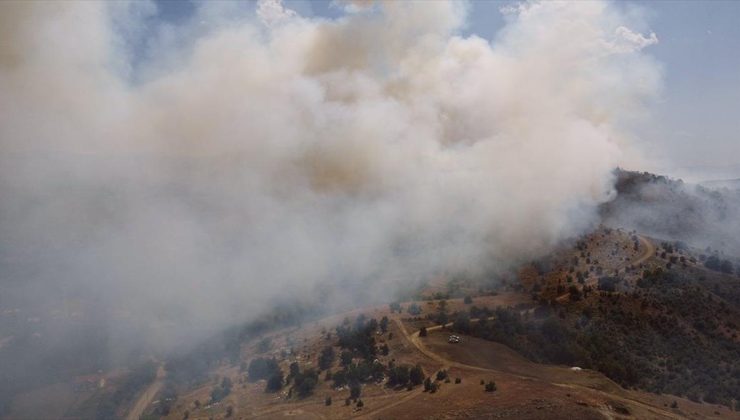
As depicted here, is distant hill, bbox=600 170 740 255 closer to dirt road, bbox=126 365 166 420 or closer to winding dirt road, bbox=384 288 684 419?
winding dirt road, bbox=384 288 684 419

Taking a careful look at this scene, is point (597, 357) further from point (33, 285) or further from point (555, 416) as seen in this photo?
point (33, 285)

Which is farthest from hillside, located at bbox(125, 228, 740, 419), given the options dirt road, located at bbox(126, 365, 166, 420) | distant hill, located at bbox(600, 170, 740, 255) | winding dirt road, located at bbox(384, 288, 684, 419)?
distant hill, located at bbox(600, 170, 740, 255)

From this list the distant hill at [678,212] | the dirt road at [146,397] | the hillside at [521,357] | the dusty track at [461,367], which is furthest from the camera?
the distant hill at [678,212]

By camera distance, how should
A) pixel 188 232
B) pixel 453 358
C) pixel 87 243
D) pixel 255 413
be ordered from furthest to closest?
1. pixel 188 232
2. pixel 87 243
3. pixel 453 358
4. pixel 255 413

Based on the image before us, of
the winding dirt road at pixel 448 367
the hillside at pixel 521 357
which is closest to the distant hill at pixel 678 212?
the hillside at pixel 521 357

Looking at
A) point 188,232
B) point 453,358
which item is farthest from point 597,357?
point 188,232

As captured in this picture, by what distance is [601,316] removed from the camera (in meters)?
44.8

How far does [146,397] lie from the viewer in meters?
36.6

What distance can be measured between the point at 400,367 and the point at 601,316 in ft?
70.7

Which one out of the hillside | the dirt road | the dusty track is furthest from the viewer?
the dirt road

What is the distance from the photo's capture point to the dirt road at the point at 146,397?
3450 centimetres

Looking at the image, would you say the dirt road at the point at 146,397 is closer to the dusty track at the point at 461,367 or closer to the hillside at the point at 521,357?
the hillside at the point at 521,357

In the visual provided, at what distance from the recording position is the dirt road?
113 feet

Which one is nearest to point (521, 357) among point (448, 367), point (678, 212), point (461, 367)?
point (461, 367)
